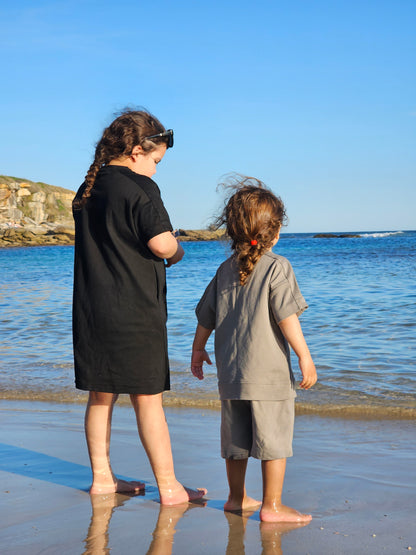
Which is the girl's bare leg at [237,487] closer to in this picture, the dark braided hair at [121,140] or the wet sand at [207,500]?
the wet sand at [207,500]

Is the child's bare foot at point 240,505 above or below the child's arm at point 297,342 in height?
below

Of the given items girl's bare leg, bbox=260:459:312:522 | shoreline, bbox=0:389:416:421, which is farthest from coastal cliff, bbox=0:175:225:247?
girl's bare leg, bbox=260:459:312:522

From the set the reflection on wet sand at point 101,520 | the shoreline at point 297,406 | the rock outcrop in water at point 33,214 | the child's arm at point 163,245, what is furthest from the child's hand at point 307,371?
the rock outcrop in water at point 33,214

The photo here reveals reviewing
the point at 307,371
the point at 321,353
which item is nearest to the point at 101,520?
the point at 307,371

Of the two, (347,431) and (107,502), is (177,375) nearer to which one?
(347,431)

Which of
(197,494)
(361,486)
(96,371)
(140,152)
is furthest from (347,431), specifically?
(140,152)

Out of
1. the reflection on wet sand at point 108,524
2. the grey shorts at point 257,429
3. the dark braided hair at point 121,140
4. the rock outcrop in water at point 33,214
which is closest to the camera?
the reflection on wet sand at point 108,524

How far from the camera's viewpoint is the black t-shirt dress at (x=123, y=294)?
8.18 ft

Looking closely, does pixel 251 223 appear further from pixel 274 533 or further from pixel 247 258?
pixel 274 533

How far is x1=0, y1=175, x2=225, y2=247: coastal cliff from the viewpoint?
60.8 metres

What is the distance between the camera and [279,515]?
2396 mm

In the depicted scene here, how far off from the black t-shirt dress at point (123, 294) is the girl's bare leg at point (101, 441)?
150 millimetres

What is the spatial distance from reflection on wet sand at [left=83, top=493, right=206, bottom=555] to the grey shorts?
34 centimetres

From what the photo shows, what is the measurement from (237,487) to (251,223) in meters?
1.12
